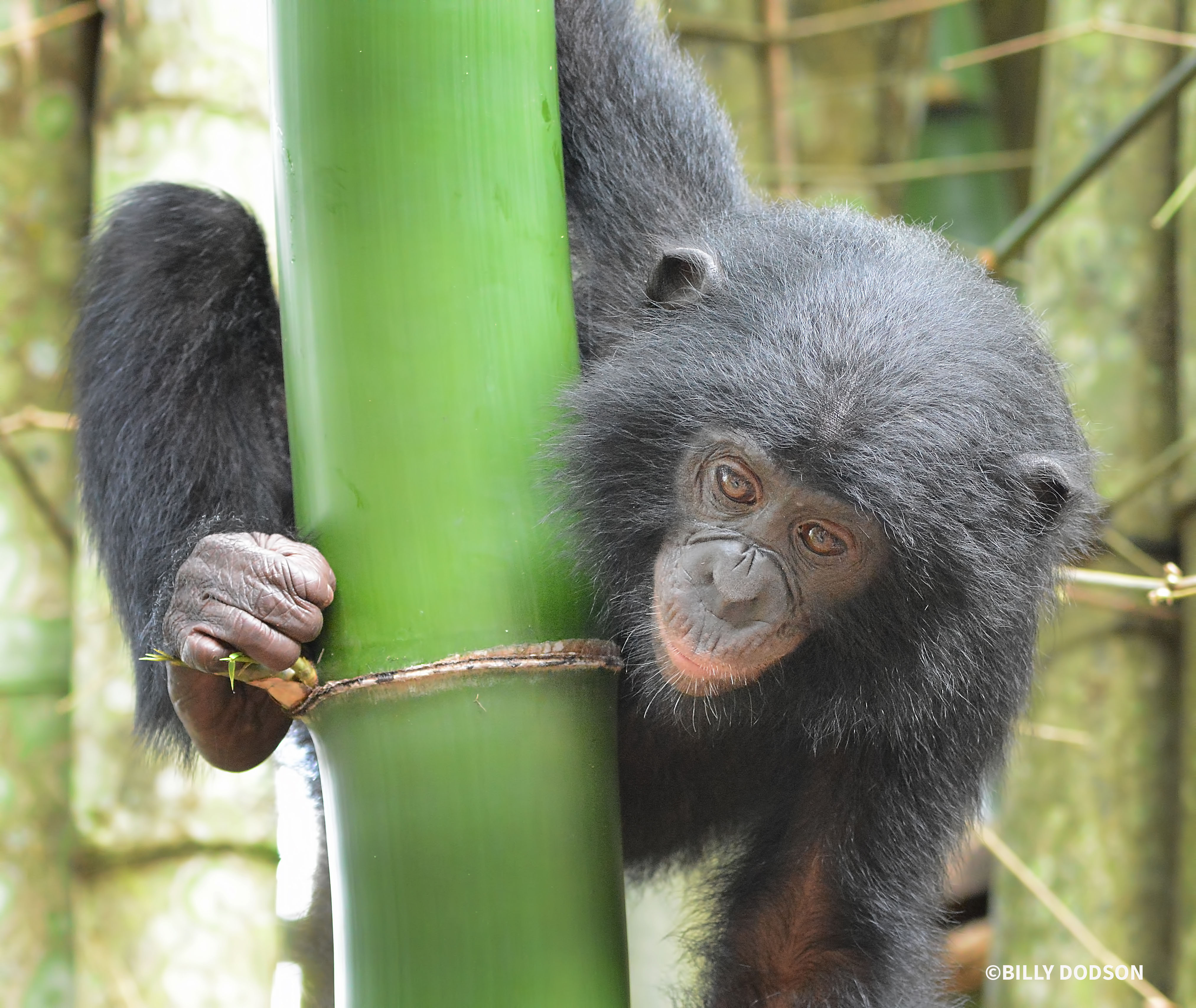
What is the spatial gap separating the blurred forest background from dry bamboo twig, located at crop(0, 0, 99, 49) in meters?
0.02

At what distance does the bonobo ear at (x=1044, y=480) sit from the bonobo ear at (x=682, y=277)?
69cm

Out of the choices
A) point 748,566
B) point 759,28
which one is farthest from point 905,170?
point 748,566

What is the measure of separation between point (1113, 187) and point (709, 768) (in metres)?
2.68

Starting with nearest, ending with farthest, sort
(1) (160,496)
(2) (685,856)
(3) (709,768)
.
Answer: (1) (160,496), (3) (709,768), (2) (685,856)

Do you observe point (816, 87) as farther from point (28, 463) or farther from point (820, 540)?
point (820, 540)

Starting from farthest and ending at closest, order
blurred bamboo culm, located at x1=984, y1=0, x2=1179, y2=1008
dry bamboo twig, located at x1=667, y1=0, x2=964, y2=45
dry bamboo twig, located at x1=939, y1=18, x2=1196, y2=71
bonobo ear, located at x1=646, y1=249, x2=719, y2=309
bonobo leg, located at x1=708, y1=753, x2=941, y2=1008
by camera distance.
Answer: dry bamboo twig, located at x1=667, y1=0, x2=964, y2=45, blurred bamboo culm, located at x1=984, y1=0, x2=1179, y2=1008, dry bamboo twig, located at x1=939, y1=18, x2=1196, y2=71, bonobo leg, located at x1=708, y1=753, x2=941, y2=1008, bonobo ear, located at x1=646, y1=249, x2=719, y2=309

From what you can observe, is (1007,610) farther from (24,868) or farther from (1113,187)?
(24,868)

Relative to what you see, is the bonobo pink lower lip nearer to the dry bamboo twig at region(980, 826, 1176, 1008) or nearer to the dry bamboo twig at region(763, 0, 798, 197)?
the dry bamboo twig at region(980, 826, 1176, 1008)

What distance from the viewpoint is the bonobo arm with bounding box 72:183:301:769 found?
2.76 metres

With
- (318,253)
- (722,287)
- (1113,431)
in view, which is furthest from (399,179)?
(1113,431)

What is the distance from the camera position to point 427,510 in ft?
5.95

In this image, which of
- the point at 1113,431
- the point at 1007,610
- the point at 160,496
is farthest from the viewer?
the point at 1113,431

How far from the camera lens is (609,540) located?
2621 mm

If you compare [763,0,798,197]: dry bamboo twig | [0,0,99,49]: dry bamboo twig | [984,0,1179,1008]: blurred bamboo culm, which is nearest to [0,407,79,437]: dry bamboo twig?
[0,0,99,49]: dry bamboo twig
